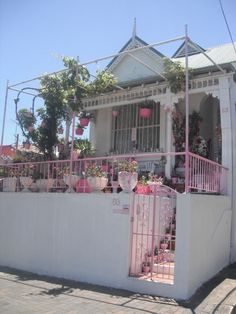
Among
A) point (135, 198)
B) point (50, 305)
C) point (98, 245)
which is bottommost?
point (50, 305)

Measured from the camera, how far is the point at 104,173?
902 cm

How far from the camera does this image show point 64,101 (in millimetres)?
10812

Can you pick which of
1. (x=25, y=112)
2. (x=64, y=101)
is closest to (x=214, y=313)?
(x=64, y=101)

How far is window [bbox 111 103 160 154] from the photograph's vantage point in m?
12.8

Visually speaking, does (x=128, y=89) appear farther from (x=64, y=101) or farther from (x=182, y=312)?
(x=182, y=312)

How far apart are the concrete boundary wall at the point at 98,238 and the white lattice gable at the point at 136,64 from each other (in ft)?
14.9

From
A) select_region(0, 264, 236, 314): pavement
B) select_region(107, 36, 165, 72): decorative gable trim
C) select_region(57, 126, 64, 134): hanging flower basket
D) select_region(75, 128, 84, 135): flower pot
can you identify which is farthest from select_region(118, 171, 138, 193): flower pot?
Answer: select_region(75, 128, 84, 135): flower pot

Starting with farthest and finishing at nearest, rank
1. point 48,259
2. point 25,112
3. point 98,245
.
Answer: point 25,112
point 48,259
point 98,245

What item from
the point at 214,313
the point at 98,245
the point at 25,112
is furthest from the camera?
the point at 25,112

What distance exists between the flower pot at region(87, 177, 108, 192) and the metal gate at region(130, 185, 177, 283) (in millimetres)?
1077

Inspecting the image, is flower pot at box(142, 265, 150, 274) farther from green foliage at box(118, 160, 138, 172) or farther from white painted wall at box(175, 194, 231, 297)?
green foliage at box(118, 160, 138, 172)

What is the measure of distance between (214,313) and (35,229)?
15.8ft

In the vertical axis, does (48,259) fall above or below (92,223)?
below

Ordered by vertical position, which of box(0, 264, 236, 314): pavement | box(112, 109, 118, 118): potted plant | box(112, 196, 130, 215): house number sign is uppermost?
box(112, 109, 118, 118): potted plant
